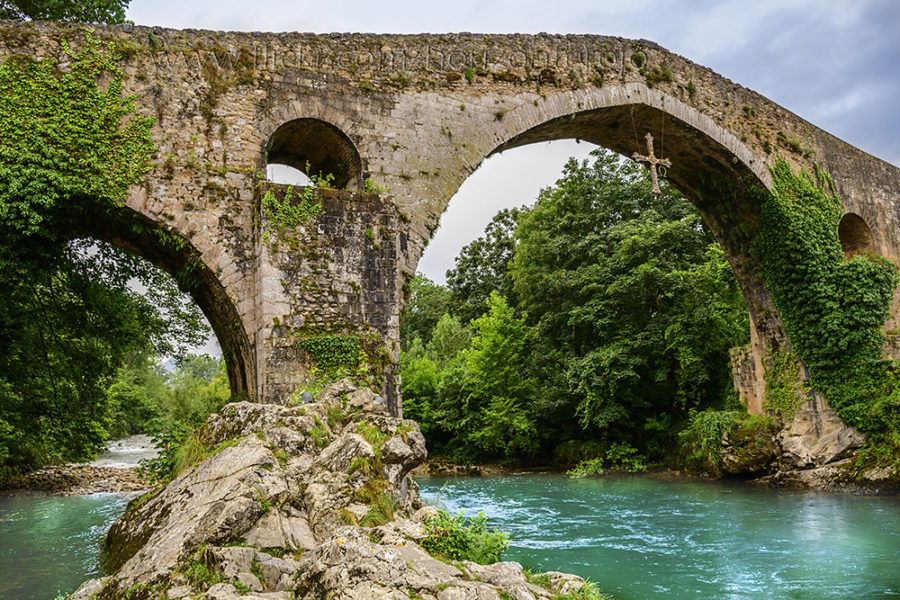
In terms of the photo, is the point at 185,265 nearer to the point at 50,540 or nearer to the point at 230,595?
the point at 50,540

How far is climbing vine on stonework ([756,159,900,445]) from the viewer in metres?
13.9

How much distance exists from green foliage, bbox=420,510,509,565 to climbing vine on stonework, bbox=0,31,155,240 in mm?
5868

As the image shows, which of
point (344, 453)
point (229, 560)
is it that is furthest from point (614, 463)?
point (229, 560)

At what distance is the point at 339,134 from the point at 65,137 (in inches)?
138

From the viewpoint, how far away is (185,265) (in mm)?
9102

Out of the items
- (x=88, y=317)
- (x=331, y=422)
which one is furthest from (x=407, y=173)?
(x=88, y=317)

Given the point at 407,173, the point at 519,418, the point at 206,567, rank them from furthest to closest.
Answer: the point at 519,418 < the point at 407,173 < the point at 206,567

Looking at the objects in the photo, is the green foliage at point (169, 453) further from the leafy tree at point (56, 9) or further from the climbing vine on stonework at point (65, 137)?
the leafy tree at point (56, 9)

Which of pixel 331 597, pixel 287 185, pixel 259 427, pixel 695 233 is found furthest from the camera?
pixel 695 233

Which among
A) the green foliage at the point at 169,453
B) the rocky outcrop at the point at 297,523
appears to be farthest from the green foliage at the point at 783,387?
the green foliage at the point at 169,453

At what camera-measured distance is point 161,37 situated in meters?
9.24

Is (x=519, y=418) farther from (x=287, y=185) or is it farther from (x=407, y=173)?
(x=287, y=185)

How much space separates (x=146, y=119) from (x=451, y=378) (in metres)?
16.1

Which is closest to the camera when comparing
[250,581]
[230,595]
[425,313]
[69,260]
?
[230,595]
